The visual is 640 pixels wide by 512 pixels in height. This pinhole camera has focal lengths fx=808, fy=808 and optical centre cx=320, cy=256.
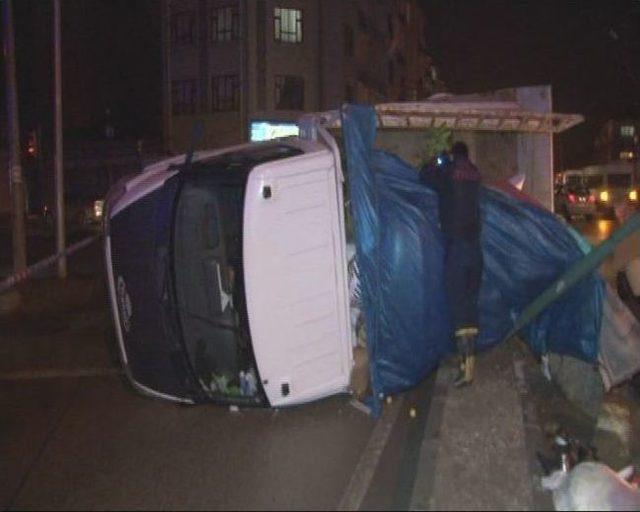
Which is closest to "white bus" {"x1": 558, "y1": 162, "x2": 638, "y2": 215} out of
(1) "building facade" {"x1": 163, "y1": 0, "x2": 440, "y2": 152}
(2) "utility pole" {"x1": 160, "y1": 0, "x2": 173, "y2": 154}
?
(1) "building facade" {"x1": 163, "y1": 0, "x2": 440, "y2": 152}

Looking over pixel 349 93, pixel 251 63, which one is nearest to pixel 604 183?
pixel 349 93

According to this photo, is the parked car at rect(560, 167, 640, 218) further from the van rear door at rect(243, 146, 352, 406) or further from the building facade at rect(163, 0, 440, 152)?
the van rear door at rect(243, 146, 352, 406)

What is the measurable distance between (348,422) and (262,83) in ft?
113

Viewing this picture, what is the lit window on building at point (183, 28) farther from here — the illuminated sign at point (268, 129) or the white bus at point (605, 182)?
the white bus at point (605, 182)

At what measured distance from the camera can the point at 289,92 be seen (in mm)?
39375

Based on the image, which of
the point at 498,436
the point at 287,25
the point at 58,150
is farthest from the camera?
the point at 287,25

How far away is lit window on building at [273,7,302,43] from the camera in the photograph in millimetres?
39219

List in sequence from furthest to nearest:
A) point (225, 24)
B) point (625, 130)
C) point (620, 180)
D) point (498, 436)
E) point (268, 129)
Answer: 1. point (625, 130)
2. point (225, 24)
3. point (620, 180)
4. point (268, 129)
5. point (498, 436)

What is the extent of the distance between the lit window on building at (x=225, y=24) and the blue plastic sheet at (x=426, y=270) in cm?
3425

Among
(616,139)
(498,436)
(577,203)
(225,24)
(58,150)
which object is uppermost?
(225,24)

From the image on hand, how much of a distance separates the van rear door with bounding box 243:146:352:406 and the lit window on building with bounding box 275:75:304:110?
34.2 meters

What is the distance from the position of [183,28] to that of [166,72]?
7.75ft

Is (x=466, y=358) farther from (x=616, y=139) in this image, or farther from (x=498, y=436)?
(x=616, y=139)

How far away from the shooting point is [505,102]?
11.9 metres
